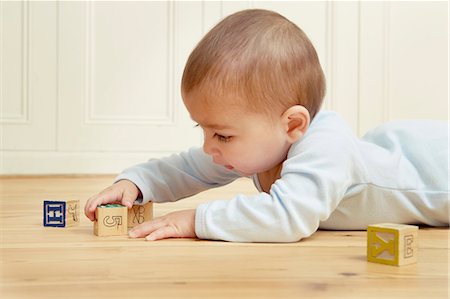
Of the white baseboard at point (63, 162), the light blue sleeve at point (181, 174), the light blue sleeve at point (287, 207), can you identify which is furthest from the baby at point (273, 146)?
the white baseboard at point (63, 162)

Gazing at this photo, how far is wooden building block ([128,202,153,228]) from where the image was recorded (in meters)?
1.27

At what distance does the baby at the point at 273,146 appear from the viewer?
1091 millimetres

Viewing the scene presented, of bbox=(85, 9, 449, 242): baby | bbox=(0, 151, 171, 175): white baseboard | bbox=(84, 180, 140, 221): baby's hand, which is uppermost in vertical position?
bbox=(85, 9, 449, 242): baby

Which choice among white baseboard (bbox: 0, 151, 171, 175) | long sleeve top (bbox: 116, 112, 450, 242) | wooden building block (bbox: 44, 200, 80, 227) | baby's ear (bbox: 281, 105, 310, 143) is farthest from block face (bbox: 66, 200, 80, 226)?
white baseboard (bbox: 0, 151, 171, 175)

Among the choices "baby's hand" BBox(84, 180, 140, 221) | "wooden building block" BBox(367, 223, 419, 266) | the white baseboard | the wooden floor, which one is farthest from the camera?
the white baseboard

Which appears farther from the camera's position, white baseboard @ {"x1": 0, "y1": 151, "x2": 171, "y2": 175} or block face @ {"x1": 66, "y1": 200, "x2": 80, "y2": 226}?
white baseboard @ {"x1": 0, "y1": 151, "x2": 171, "y2": 175}

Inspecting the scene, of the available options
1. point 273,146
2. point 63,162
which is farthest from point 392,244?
point 63,162

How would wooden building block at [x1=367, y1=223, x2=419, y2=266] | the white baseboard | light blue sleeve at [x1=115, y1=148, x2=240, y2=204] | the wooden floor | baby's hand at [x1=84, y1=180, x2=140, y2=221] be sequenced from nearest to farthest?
the wooden floor
wooden building block at [x1=367, y1=223, x2=419, y2=266]
baby's hand at [x1=84, y1=180, x2=140, y2=221]
light blue sleeve at [x1=115, y1=148, x2=240, y2=204]
the white baseboard

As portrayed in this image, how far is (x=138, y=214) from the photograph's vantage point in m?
1.28

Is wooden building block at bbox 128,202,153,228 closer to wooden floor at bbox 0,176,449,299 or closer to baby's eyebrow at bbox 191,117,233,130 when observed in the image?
wooden floor at bbox 0,176,449,299

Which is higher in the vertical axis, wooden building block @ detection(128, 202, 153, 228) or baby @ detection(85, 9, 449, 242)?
baby @ detection(85, 9, 449, 242)

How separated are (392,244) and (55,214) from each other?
2.14ft

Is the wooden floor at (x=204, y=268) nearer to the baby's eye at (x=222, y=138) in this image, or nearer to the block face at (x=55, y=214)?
the block face at (x=55, y=214)

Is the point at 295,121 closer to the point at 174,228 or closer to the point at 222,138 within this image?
the point at 222,138
